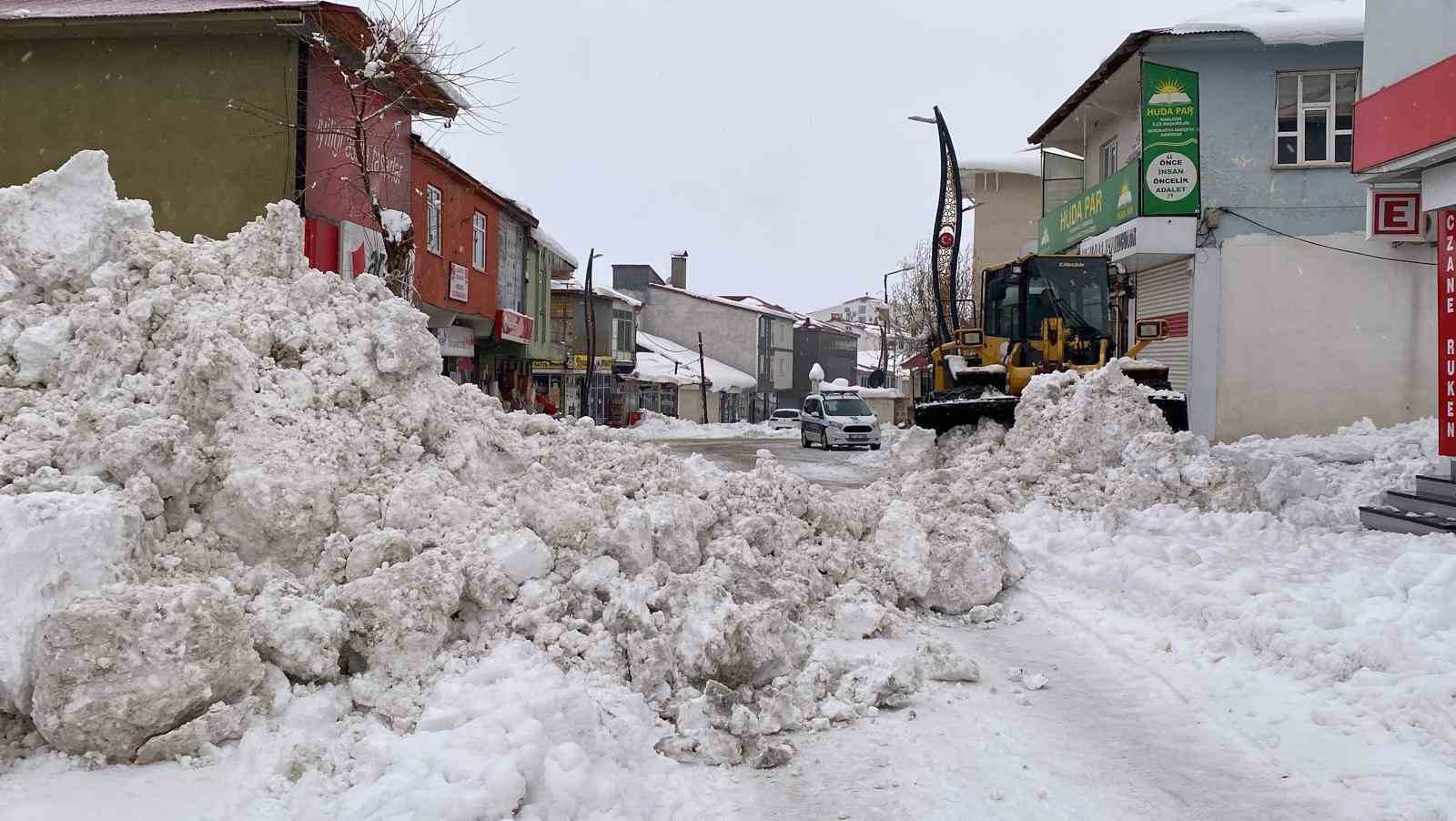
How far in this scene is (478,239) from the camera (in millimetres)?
24266

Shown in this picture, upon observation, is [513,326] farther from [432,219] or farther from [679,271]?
[679,271]

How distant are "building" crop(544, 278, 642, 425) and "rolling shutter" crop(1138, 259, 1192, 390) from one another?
2152 cm

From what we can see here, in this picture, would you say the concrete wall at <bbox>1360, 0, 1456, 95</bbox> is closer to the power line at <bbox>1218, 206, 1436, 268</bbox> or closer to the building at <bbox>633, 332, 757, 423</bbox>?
the power line at <bbox>1218, 206, 1436, 268</bbox>

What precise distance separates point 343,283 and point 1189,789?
614 centimetres

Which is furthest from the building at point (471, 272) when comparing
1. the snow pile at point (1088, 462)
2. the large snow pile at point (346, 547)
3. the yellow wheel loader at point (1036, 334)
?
the large snow pile at point (346, 547)

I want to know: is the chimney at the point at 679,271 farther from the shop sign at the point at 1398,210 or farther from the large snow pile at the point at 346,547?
the large snow pile at the point at 346,547

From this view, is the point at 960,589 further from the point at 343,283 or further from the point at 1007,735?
the point at 343,283

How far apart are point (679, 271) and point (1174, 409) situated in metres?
54.0

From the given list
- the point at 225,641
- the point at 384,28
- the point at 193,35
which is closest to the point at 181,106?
the point at 193,35

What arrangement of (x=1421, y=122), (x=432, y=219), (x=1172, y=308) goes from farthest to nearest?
1. (x=1172, y=308)
2. (x=432, y=219)
3. (x=1421, y=122)

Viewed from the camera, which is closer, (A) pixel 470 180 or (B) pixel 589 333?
(A) pixel 470 180

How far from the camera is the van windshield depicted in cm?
2731

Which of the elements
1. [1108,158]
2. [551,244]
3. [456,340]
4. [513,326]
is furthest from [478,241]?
[1108,158]

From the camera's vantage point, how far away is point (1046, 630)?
6.72 metres
